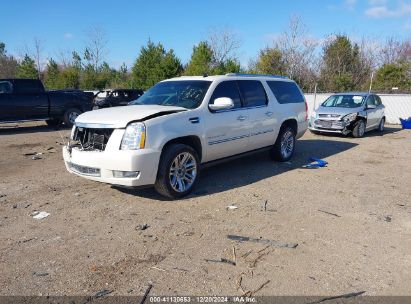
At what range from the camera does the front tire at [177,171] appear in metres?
5.14

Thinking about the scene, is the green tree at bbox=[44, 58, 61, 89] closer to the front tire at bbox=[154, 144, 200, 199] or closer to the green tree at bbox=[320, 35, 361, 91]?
the green tree at bbox=[320, 35, 361, 91]

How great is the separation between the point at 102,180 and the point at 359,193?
414 centimetres

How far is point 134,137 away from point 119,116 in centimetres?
52

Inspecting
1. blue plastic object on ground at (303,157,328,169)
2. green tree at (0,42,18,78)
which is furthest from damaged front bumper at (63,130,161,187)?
green tree at (0,42,18,78)

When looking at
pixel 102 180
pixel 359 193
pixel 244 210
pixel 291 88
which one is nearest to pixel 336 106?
pixel 291 88

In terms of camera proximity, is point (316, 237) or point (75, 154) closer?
point (316, 237)

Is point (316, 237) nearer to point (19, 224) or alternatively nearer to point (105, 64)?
point (19, 224)

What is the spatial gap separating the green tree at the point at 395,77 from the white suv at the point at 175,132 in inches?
901

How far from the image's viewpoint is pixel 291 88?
8.35 m

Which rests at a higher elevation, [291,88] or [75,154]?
[291,88]

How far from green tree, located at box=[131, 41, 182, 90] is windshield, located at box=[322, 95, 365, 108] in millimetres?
20553

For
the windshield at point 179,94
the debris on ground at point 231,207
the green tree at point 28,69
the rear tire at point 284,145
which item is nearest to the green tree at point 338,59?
the rear tire at point 284,145

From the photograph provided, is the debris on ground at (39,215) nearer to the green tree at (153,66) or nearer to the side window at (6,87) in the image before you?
the side window at (6,87)

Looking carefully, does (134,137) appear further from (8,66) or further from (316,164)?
(8,66)
